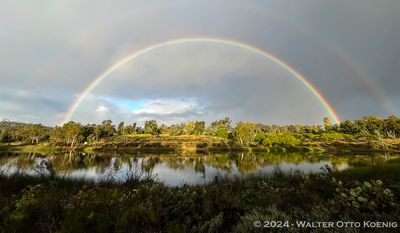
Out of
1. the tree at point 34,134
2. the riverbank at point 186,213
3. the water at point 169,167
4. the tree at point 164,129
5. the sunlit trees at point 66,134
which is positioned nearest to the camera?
the riverbank at point 186,213

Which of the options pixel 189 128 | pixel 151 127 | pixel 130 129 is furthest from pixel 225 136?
pixel 130 129

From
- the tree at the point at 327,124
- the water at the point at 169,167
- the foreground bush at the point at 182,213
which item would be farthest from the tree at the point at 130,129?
the foreground bush at the point at 182,213

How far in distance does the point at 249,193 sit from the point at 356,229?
288 cm

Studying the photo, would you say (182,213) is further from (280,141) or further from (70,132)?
(70,132)

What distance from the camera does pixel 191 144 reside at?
84688 mm

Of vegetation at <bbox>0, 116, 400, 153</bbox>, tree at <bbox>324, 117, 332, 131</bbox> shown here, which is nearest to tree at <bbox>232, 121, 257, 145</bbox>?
vegetation at <bbox>0, 116, 400, 153</bbox>

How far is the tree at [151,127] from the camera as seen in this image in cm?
12604

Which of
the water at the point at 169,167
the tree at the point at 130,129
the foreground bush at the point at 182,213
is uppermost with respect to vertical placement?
the tree at the point at 130,129

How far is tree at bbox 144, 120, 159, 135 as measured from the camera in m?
126

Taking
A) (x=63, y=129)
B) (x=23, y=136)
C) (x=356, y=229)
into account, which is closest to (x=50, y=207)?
(x=356, y=229)

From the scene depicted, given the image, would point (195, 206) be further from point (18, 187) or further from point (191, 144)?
point (191, 144)

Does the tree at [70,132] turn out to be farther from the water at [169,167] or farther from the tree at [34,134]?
the water at [169,167]

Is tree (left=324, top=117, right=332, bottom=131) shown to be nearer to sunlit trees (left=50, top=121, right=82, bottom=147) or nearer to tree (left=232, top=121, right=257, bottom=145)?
tree (left=232, top=121, right=257, bottom=145)

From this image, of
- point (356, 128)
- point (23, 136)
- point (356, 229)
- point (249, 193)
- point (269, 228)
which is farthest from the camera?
point (356, 128)
